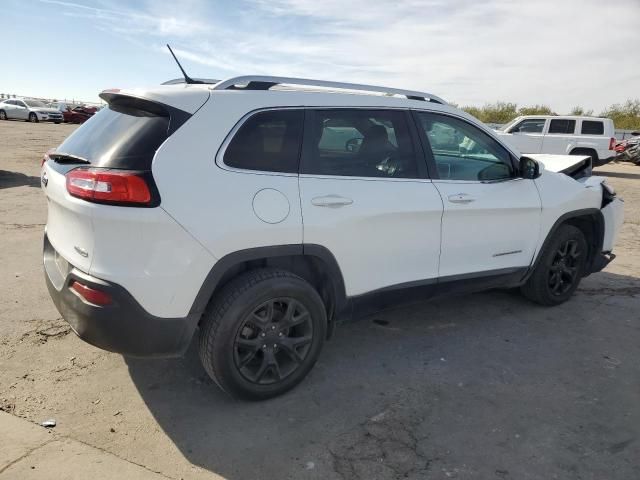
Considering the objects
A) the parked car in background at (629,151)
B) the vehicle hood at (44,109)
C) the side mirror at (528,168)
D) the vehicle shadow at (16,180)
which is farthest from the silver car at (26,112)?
the side mirror at (528,168)

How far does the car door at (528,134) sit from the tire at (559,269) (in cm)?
1346

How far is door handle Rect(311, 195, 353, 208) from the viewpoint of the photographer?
2924 mm

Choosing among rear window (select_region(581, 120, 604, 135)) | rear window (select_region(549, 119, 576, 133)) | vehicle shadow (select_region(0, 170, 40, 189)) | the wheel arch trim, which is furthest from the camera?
rear window (select_region(549, 119, 576, 133))

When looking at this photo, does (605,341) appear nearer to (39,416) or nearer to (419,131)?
(419,131)

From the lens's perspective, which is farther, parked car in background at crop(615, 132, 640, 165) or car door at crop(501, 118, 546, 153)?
parked car in background at crop(615, 132, 640, 165)

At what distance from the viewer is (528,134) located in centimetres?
1723

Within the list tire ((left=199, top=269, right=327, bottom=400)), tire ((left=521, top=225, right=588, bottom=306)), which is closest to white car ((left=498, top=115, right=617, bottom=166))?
tire ((left=521, top=225, right=588, bottom=306))

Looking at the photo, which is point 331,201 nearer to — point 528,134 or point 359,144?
point 359,144

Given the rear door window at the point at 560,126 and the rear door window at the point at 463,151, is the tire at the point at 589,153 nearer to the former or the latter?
the rear door window at the point at 560,126

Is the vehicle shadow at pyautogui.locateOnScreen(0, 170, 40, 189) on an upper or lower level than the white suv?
lower

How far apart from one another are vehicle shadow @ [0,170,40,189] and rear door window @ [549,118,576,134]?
50.3 feet

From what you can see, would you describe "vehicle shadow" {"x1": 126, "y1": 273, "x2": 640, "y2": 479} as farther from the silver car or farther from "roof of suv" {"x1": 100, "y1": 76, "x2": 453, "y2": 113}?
the silver car

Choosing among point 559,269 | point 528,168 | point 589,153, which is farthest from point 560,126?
point 528,168

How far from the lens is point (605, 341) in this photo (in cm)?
398
